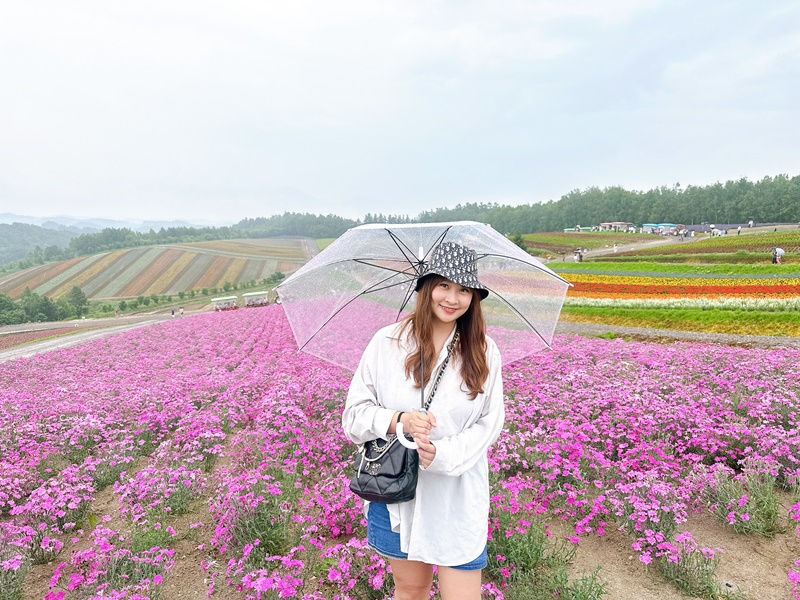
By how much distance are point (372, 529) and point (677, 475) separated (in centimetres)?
338

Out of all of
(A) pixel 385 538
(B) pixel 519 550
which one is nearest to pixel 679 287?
(B) pixel 519 550

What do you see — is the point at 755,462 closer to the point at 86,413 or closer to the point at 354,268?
the point at 354,268

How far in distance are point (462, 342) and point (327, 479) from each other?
2946 mm

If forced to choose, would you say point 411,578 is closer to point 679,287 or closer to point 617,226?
point 679,287

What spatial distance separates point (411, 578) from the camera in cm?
212

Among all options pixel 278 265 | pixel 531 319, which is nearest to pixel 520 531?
pixel 531 319

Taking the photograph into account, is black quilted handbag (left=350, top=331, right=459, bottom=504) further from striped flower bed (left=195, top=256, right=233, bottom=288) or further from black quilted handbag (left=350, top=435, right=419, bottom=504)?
striped flower bed (left=195, top=256, right=233, bottom=288)

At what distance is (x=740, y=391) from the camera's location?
6117mm

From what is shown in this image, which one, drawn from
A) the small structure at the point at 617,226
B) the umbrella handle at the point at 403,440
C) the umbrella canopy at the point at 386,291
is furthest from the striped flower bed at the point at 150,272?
the small structure at the point at 617,226

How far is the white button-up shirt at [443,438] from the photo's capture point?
6.41 ft

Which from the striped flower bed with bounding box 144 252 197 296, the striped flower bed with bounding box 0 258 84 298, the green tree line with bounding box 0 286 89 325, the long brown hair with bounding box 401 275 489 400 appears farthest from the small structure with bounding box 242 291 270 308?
the striped flower bed with bounding box 0 258 84 298

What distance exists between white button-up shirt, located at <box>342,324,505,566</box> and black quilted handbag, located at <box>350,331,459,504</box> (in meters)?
0.07

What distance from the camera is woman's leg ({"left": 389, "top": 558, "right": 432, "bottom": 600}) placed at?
210cm

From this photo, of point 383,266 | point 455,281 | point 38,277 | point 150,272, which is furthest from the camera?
point 150,272
